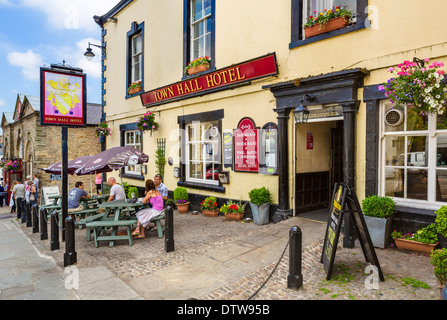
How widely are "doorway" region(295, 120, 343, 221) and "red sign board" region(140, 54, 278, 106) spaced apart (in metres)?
1.73

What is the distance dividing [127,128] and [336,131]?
879 cm

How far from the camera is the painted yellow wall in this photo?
4.99m

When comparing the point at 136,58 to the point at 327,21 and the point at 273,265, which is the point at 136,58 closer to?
the point at 327,21

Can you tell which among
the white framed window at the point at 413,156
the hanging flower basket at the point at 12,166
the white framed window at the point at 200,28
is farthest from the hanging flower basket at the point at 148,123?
the hanging flower basket at the point at 12,166

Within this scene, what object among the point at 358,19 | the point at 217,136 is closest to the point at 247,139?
the point at 217,136

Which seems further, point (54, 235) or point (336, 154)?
point (336, 154)

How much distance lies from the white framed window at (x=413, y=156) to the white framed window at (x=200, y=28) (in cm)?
590

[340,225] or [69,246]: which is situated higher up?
[340,225]

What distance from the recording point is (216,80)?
332 inches

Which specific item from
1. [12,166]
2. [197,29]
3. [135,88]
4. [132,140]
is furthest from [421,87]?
[12,166]

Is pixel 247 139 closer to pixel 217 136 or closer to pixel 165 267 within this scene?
pixel 217 136

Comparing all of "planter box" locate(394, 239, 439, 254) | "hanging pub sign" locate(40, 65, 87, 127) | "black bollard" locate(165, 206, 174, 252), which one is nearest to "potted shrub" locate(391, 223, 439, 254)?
"planter box" locate(394, 239, 439, 254)

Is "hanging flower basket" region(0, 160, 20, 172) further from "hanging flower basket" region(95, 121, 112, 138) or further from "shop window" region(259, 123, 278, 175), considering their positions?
"shop window" region(259, 123, 278, 175)

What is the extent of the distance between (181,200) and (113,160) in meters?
2.93
